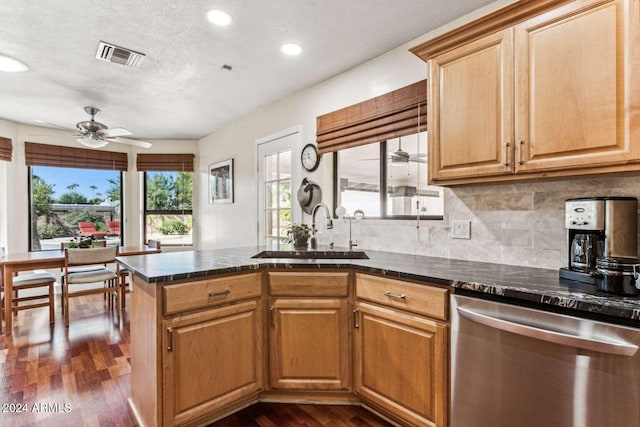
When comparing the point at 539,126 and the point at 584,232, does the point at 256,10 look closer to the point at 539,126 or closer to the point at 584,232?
the point at 539,126

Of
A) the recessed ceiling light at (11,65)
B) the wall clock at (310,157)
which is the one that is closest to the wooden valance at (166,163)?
the recessed ceiling light at (11,65)

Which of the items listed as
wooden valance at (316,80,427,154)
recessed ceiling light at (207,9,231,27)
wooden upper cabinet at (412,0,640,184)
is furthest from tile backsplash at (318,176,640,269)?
recessed ceiling light at (207,9,231,27)

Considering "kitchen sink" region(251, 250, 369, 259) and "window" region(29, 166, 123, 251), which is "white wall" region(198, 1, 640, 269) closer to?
"kitchen sink" region(251, 250, 369, 259)

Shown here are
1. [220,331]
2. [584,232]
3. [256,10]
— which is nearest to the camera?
[584,232]

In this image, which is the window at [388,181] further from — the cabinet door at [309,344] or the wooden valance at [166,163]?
the wooden valance at [166,163]

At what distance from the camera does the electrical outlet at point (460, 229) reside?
6.72 feet

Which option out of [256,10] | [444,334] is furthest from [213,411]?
[256,10]

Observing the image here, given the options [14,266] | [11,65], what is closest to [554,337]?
[11,65]

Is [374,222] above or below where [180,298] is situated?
above

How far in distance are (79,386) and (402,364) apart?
7.00ft

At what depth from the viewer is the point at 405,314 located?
166 cm

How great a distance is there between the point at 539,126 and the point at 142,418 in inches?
98.1

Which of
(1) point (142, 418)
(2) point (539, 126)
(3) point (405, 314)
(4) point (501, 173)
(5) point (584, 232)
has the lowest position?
(1) point (142, 418)

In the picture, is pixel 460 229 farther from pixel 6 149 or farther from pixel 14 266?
pixel 6 149
